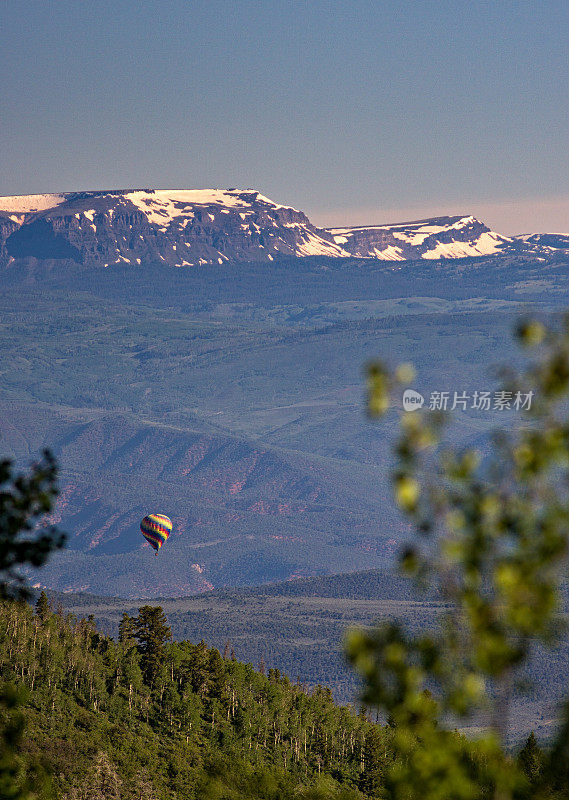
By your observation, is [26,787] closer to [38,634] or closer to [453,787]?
[453,787]

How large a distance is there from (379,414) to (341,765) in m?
140

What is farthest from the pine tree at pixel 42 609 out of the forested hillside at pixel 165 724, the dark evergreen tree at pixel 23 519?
the dark evergreen tree at pixel 23 519

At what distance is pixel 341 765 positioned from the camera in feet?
472

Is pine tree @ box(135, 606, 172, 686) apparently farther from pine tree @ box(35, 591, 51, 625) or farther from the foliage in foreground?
the foliage in foreground

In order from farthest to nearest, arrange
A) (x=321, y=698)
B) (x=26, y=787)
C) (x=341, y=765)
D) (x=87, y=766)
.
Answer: (x=321, y=698), (x=341, y=765), (x=87, y=766), (x=26, y=787)

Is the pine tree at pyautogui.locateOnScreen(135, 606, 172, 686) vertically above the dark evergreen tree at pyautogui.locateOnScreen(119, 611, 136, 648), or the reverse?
the pine tree at pyautogui.locateOnScreen(135, 606, 172, 686)

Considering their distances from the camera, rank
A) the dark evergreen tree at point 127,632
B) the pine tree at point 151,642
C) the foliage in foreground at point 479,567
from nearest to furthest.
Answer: the foliage in foreground at point 479,567 < the pine tree at point 151,642 < the dark evergreen tree at point 127,632

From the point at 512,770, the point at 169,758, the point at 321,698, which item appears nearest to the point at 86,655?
the point at 169,758

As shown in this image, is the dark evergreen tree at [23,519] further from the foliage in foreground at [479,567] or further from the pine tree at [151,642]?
the pine tree at [151,642]

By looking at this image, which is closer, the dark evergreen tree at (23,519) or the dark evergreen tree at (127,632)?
the dark evergreen tree at (23,519)

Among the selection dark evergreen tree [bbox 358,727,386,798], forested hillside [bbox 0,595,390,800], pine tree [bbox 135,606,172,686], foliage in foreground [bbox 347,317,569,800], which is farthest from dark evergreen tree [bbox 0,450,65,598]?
pine tree [bbox 135,606,172,686]

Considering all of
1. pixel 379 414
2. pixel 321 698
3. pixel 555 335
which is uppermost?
pixel 555 335

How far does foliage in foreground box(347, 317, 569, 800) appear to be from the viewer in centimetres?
1115

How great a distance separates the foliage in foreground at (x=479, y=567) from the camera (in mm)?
11148
